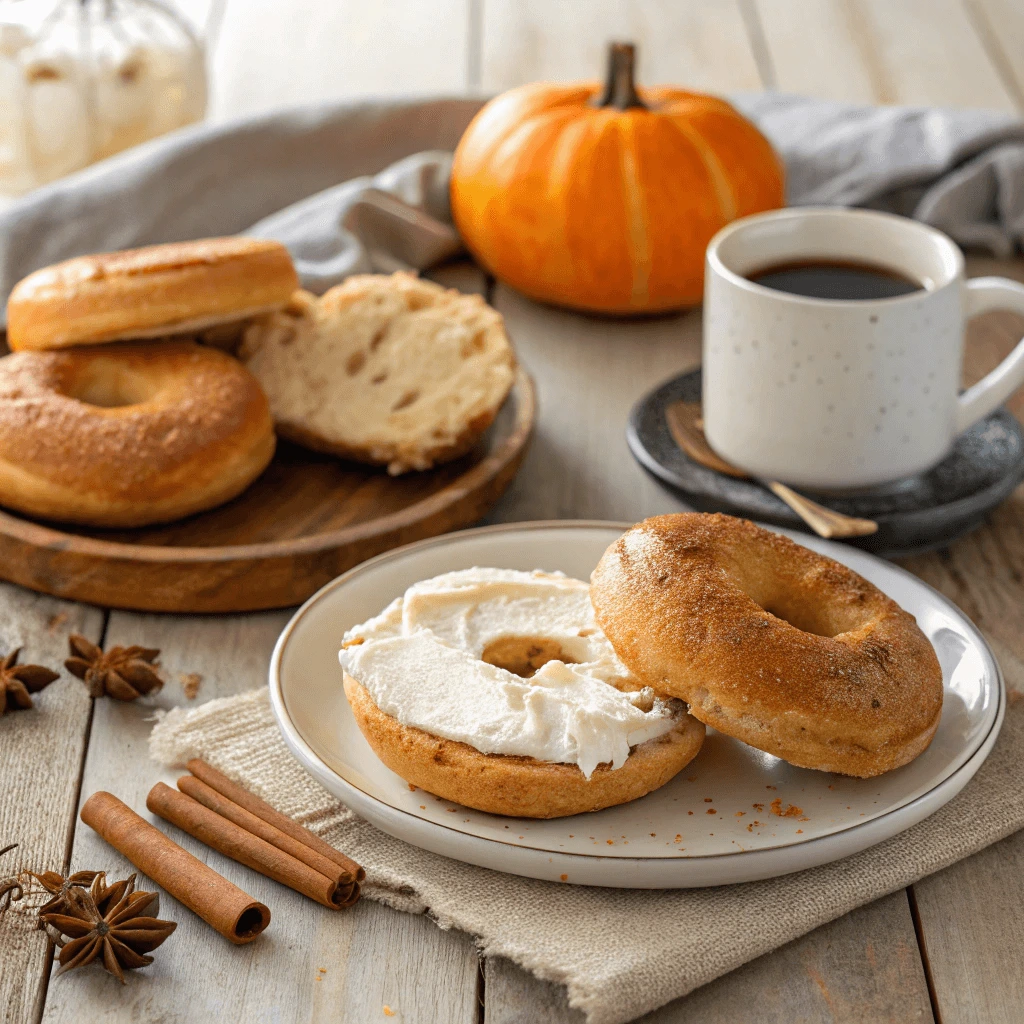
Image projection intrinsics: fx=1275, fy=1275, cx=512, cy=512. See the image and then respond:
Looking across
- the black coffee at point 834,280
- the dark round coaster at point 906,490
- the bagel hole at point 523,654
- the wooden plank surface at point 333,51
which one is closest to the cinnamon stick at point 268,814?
the bagel hole at point 523,654

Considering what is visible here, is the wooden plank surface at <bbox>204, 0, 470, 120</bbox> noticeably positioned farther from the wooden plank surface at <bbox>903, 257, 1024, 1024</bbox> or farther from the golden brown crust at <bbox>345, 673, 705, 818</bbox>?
the golden brown crust at <bbox>345, 673, 705, 818</bbox>

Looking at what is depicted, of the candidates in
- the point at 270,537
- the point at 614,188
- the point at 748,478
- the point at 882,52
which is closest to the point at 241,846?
the point at 270,537

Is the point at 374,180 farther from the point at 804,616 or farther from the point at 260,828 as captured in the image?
the point at 260,828

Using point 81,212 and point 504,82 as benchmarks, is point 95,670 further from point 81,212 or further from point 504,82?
point 504,82

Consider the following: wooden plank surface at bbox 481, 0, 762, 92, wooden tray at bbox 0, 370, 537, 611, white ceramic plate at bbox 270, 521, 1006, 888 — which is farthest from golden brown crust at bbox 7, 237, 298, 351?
wooden plank surface at bbox 481, 0, 762, 92

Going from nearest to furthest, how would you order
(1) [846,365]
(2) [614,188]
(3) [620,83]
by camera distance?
(1) [846,365] → (2) [614,188] → (3) [620,83]

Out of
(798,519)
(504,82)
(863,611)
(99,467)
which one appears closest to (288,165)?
(504,82)

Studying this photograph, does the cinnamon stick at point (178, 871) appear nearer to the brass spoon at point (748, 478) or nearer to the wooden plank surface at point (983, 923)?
the wooden plank surface at point (983, 923)
